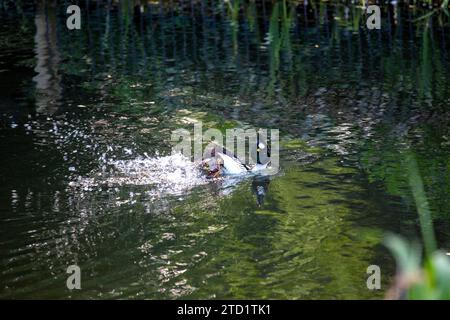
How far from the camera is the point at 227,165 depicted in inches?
365

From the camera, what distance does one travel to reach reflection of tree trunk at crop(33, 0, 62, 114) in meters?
11.8

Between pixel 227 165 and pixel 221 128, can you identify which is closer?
pixel 227 165

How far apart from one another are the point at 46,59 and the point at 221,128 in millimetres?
4628

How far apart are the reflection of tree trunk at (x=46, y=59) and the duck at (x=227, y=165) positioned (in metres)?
3.15

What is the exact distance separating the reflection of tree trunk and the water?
49 mm

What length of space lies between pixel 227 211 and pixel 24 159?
9.22 feet

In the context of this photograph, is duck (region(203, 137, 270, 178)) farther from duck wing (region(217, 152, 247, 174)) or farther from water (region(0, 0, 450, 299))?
water (region(0, 0, 450, 299))

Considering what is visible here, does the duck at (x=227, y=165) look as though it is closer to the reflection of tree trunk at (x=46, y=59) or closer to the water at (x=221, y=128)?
the water at (x=221, y=128)

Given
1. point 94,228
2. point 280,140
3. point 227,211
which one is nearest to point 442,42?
point 280,140

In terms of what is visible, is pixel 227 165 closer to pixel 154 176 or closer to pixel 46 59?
pixel 154 176

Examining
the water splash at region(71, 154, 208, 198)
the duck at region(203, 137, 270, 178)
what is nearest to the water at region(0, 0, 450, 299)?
the water splash at region(71, 154, 208, 198)

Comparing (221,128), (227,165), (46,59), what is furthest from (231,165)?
(46,59)

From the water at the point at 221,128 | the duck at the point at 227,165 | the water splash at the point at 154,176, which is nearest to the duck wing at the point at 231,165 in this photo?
the duck at the point at 227,165

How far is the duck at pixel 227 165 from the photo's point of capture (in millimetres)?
9234
